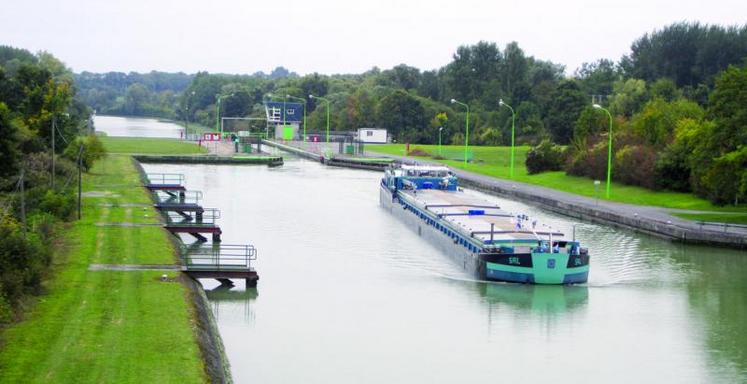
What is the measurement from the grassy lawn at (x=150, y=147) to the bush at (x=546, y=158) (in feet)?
116

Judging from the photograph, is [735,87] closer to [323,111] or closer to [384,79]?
[323,111]

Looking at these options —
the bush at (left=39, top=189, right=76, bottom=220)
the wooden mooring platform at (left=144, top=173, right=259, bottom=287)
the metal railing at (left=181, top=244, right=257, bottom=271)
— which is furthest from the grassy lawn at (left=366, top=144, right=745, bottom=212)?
the bush at (left=39, top=189, right=76, bottom=220)

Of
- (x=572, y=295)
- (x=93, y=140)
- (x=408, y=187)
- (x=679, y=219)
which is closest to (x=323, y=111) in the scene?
(x=93, y=140)

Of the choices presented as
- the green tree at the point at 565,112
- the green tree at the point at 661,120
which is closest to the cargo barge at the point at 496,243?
the green tree at the point at 661,120

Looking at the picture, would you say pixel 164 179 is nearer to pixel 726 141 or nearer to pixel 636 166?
pixel 636 166

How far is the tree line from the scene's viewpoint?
2400 cm

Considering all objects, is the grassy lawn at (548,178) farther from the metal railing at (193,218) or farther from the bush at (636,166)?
the metal railing at (193,218)

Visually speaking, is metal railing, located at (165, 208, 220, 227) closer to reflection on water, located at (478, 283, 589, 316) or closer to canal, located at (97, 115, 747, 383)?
canal, located at (97, 115, 747, 383)

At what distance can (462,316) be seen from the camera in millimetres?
29094

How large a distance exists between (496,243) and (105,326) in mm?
15395

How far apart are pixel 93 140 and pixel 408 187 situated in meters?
23.7

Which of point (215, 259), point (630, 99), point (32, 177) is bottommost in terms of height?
point (215, 259)

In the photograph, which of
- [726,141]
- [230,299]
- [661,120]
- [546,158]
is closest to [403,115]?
[546,158]

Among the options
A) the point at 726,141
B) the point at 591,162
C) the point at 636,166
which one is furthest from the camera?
the point at 591,162
